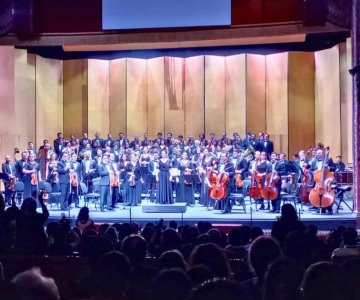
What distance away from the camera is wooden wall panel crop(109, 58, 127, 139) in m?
21.3

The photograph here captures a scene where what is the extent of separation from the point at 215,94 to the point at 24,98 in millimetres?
7471

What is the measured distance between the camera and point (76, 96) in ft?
69.4

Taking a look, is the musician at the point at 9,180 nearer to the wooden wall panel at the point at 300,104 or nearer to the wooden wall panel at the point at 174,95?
the wooden wall panel at the point at 174,95

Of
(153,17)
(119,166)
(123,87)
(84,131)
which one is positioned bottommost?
(119,166)

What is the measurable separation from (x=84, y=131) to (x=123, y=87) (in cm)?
244

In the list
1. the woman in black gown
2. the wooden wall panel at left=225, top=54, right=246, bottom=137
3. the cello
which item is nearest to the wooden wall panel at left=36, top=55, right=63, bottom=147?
the wooden wall panel at left=225, top=54, right=246, bottom=137

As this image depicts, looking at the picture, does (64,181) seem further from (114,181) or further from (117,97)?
(117,97)

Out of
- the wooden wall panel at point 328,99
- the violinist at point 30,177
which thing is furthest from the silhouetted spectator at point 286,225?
the wooden wall panel at point 328,99

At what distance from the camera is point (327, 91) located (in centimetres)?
1811

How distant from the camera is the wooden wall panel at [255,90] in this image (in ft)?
66.6

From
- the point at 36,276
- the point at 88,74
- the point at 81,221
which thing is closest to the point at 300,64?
the point at 88,74

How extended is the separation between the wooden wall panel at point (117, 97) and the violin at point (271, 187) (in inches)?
416

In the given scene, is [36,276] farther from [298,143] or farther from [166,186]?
[298,143]

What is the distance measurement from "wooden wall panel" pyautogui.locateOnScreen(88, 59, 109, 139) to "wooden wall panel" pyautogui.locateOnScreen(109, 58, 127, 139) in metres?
0.20
